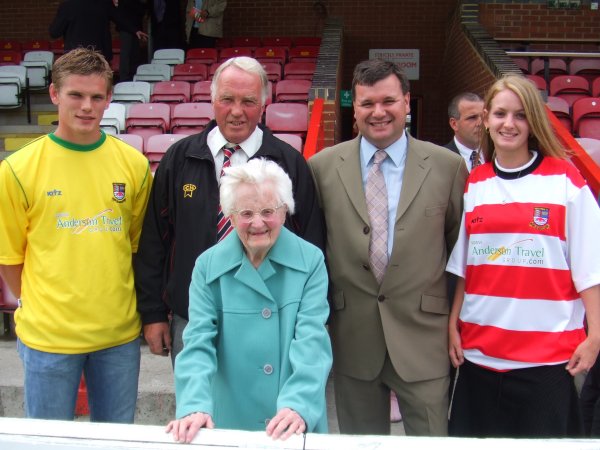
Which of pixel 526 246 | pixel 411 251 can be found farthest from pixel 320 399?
pixel 526 246

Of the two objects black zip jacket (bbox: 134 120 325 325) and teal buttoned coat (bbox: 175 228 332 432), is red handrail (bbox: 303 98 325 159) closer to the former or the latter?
black zip jacket (bbox: 134 120 325 325)

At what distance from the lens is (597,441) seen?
1476 mm

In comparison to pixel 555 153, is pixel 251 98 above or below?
above

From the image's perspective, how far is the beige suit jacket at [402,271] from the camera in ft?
8.18

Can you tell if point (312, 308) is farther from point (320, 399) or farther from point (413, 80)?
point (413, 80)

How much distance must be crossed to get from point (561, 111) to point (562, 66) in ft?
10.5

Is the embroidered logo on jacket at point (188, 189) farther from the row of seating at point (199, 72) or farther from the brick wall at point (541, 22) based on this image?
the brick wall at point (541, 22)

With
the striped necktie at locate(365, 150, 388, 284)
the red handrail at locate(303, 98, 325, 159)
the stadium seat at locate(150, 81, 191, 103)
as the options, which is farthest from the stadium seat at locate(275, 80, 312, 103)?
the striped necktie at locate(365, 150, 388, 284)

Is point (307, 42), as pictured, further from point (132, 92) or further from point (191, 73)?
point (132, 92)

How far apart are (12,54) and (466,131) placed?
881cm

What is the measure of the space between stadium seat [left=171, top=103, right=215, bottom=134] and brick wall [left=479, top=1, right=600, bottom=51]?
6.01 metres

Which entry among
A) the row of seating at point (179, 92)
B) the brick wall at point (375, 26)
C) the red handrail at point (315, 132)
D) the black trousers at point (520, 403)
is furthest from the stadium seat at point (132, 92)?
the black trousers at point (520, 403)

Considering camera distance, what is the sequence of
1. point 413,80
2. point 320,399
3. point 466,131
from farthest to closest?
1. point 413,80
2. point 466,131
3. point 320,399

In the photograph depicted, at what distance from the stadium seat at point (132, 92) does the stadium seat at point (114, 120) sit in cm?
74
